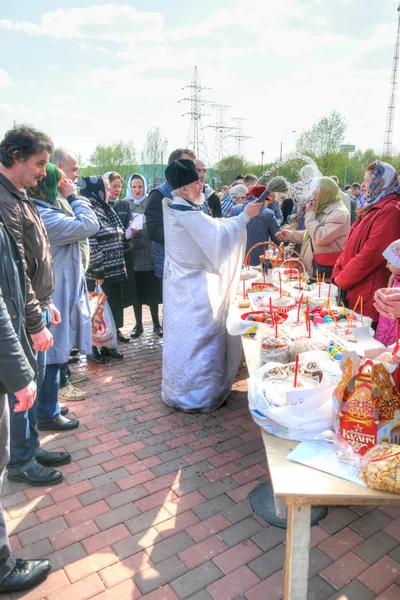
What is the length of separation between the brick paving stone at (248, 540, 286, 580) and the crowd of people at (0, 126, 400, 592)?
939mm

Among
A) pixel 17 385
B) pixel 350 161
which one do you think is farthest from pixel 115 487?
pixel 350 161

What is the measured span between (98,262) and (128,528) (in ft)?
8.89

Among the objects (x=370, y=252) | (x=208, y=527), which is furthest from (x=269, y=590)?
(x=370, y=252)

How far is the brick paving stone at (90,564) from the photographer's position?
1.96 m

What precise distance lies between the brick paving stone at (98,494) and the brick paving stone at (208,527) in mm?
544

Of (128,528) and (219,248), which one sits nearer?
(128,528)

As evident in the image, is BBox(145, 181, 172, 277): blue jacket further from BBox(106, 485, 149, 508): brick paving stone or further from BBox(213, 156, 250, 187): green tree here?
BBox(213, 156, 250, 187): green tree

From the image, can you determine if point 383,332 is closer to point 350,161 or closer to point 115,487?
point 115,487

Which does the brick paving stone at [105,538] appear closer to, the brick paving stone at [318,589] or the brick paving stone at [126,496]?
the brick paving stone at [126,496]

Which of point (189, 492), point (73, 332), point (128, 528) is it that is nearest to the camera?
point (128, 528)

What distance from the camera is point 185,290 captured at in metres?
3.20

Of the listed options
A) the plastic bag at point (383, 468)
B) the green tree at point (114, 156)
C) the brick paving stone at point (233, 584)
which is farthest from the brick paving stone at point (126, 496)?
the green tree at point (114, 156)

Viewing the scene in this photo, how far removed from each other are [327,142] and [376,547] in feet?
101

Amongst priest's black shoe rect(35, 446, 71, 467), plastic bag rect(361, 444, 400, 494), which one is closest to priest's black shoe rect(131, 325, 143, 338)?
priest's black shoe rect(35, 446, 71, 467)
